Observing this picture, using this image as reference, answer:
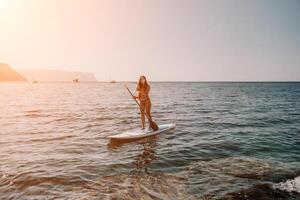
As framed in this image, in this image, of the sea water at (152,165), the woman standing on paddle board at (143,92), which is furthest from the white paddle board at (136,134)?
the woman standing on paddle board at (143,92)

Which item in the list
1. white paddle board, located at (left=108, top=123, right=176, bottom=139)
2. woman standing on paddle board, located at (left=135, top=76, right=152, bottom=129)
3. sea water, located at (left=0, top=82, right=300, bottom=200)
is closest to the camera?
sea water, located at (left=0, top=82, right=300, bottom=200)

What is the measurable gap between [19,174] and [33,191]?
5.96ft

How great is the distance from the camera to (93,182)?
8531 mm

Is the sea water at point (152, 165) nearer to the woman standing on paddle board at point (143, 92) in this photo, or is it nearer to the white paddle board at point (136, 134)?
the white paddle board at point (136, 134)

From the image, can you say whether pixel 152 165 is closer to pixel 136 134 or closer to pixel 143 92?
pixel 136 134

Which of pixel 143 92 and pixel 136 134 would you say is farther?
Answer: pixel 143 92

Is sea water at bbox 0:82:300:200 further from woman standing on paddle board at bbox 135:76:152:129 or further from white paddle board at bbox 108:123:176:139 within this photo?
woman standing on paddle board at bbox 135:76:152:129

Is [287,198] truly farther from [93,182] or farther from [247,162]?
[93,182]

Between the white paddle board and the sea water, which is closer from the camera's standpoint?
the sea water

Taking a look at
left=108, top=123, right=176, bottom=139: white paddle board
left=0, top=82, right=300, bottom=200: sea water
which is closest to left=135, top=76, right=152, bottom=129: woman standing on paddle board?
left=108, top=123, right=176, bottom=139: white paddle board

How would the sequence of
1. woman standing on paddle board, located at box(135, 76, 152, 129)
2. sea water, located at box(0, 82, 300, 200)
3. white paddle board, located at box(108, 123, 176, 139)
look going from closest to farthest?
1. sea water, located at box(0, 82, 300, 200)
2. white paddle board, located at box(108, 123, 176, 139)
3. woman standing on paddle board, located at box(135, 76, 152, 129)

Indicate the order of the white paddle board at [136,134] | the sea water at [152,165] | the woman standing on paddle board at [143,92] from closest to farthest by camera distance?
the sea water at [152,165] < the white paddle board at [136,134] < the woman standing on paddle board at [143,92]

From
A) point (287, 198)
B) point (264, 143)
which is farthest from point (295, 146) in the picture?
point (287, 198)

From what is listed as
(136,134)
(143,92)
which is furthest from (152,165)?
(143,92)
